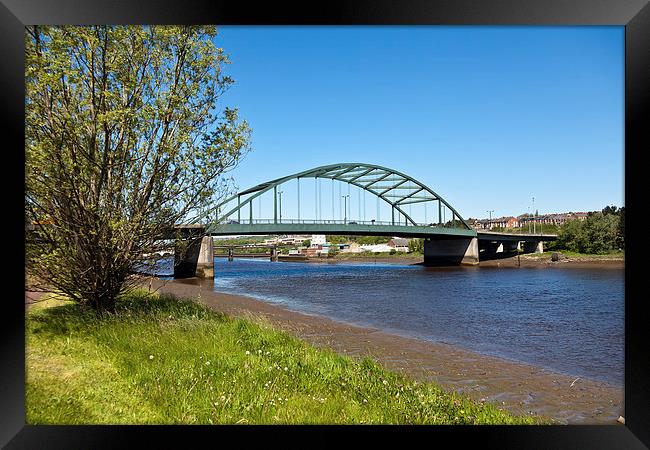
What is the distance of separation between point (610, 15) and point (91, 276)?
8.37 m

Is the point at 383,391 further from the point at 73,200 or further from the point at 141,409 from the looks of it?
the point at 73,200

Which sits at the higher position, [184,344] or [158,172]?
[158,172]

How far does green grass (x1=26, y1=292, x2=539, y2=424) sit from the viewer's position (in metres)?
3.97

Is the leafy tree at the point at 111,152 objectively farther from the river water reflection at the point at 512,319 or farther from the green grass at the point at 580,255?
the green grass at the point at 580,255

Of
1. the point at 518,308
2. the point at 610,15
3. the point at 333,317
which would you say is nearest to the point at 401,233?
the point at 518,308

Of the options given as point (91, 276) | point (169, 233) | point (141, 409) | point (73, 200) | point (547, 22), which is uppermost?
point (547, 22)

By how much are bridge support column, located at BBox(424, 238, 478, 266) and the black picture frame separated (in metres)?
59.5

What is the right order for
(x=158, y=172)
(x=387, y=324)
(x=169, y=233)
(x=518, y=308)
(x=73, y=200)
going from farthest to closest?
(x=518, y=308)
(x=387, y=324)
(x=169, y=233)
(x=158, y=172)
(x=73, y=200)

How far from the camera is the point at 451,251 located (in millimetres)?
62906

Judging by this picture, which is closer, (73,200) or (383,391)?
(383,391)

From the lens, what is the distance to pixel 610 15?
11.5ft

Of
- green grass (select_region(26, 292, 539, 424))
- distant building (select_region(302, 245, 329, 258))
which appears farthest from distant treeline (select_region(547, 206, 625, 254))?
distant building (select_region(302, 245, 329, 258))

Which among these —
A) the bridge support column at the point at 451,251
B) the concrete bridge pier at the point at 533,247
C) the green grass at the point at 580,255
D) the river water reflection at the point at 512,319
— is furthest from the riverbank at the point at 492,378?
the concrete bridge pier at the point at 533,247

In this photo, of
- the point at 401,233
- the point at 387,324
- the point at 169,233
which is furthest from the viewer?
the point at 401,233
